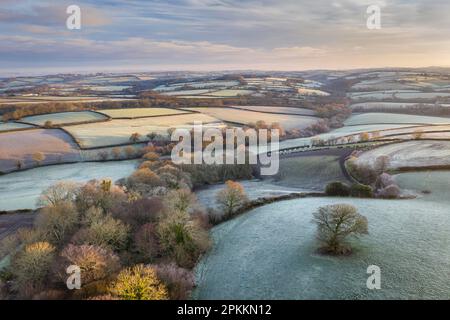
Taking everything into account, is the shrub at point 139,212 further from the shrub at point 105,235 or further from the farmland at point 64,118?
the farmland at point 64,118

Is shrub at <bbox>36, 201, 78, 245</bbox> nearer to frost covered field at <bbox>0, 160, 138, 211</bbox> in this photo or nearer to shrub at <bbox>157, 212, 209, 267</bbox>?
shrub at <bbox>157, 212, 209, 267</bbox>

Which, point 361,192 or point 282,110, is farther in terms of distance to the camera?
point 282,110

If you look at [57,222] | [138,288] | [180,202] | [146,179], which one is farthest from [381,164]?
[57,222]

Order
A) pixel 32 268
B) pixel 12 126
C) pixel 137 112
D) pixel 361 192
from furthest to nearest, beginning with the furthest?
pixel 137 112, pixel 12 126, pixel 361 192, pixel 32 268

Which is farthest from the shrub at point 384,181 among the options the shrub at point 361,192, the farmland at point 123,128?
the farmland at point 123,128

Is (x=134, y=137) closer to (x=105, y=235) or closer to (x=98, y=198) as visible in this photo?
(x=98, y=198)
